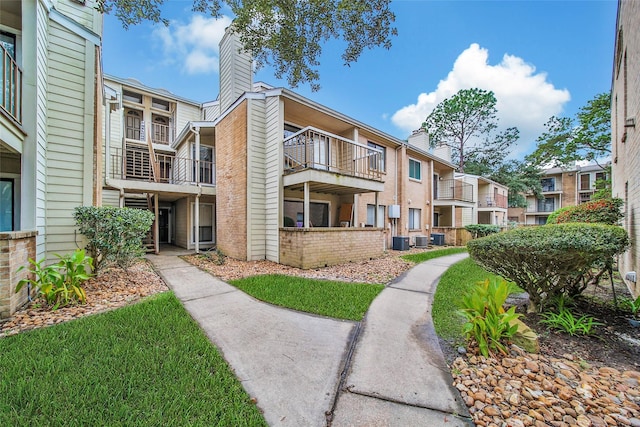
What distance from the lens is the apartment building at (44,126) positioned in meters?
4.40

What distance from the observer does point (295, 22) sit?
545 centimetres

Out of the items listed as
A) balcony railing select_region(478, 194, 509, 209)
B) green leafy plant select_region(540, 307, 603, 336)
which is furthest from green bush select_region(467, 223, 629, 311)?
balcony railing select_region(478, 194, 509, 209)

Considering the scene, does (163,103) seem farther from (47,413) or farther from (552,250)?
(552,250)

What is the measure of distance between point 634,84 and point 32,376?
31.2 feet

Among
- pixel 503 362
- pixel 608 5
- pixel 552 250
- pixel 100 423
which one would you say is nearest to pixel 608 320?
pixel 552 250

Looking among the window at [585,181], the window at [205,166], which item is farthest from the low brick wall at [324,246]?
the window at [585,181]

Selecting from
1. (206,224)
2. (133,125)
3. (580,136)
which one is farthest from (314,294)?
(580,136)

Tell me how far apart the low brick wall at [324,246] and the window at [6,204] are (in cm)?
618

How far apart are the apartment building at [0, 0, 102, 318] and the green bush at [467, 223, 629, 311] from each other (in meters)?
7.38

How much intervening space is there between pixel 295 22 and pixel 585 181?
41.5m

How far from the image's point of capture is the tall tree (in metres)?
28.2

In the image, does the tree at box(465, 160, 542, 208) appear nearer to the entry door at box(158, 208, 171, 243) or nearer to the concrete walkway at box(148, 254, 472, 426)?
the concrete walkway at box(148, 254, 472, 426)

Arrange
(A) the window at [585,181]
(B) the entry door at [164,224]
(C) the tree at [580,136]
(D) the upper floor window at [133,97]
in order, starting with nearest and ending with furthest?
A: (C) the tree at [580,136] < (B) the entry door at [164,224] < (D) the upper floor window at [133,97] < (A) the window at [585,181]

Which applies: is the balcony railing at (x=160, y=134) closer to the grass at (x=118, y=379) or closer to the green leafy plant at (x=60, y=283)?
the green leafy plant at (x=60, y=283)
